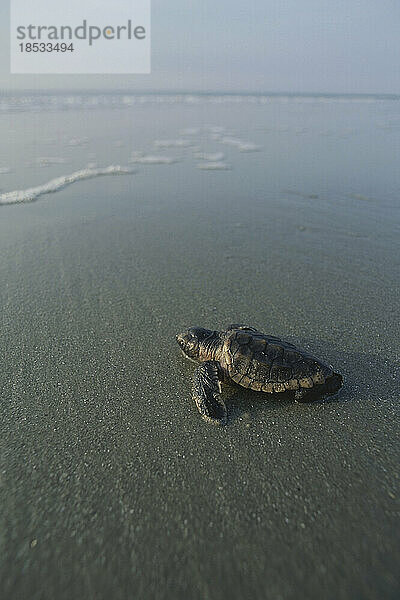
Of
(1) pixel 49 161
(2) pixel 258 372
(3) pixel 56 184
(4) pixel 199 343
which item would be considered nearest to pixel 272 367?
(2) pixel 258 372

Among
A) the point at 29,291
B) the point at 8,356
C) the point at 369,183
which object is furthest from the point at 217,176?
the point at 8,356

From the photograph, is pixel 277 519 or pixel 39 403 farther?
pixel 39 403

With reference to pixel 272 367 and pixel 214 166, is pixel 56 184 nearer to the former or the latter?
pixel 214 166

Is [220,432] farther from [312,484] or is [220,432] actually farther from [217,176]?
[217,176]

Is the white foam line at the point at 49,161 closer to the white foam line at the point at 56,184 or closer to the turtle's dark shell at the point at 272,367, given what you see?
the white foam line at the point at 56,184

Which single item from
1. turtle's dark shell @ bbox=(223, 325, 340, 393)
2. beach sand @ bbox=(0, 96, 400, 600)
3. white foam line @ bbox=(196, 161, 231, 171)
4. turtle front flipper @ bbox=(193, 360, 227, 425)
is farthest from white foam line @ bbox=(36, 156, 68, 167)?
turtle's dark shell @ bbox=(223, 325, 340, 393)

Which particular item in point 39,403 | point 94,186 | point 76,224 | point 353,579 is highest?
point 94,186
